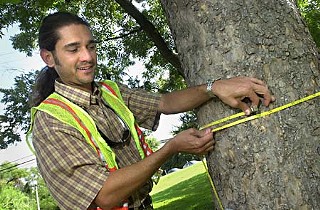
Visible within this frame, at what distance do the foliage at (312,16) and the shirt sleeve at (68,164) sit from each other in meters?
5.47

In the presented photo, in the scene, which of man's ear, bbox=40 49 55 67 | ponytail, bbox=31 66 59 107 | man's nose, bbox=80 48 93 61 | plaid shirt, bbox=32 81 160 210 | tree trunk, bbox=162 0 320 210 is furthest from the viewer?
ponytail, bbox=31 66 59 107

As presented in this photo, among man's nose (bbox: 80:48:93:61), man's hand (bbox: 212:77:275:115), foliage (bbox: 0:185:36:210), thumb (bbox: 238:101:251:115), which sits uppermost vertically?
foliage (bbox: 0:185:36:210)

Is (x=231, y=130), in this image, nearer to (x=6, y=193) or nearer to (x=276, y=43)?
(x=276, y=43)

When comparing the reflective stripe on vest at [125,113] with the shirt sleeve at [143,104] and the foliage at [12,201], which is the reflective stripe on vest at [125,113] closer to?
the shirt sleeve at [143,104]

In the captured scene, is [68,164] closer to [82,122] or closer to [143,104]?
[82,122]

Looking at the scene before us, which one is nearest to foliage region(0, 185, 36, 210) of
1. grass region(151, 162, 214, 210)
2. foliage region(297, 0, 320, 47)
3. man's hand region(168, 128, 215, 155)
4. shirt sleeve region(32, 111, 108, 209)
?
grass region(151, 162, 214, 210)


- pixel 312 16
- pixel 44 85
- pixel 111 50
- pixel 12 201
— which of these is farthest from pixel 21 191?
pixel 44 85

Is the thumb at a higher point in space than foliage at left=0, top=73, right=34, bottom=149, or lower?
lower

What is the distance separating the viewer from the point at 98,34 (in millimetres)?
10375

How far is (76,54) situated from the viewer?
226 cm

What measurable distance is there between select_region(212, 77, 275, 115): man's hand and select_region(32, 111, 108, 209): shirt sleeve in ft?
2.03

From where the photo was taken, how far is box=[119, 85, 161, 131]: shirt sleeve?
266 cm

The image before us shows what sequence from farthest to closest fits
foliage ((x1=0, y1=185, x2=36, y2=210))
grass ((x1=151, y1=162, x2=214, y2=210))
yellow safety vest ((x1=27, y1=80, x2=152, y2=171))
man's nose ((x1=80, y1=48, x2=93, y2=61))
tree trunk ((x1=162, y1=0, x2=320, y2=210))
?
foliage ((x1=0, y1=185, x2=36, y2=210))
grass ((x1=151, y1=162, x2=214, y2=210))
man's nose ((x1=80, y1=48, x2=93, y2=61))
yellow safety vest ((x1=27, y1=80, x2=152, y2=171))
tree trunk ((x1=162, y1=0, x2=320, y2=210))

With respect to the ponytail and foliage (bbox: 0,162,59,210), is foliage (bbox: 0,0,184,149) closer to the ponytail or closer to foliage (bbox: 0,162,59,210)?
foliage (bbox: 0,162,59,210)
